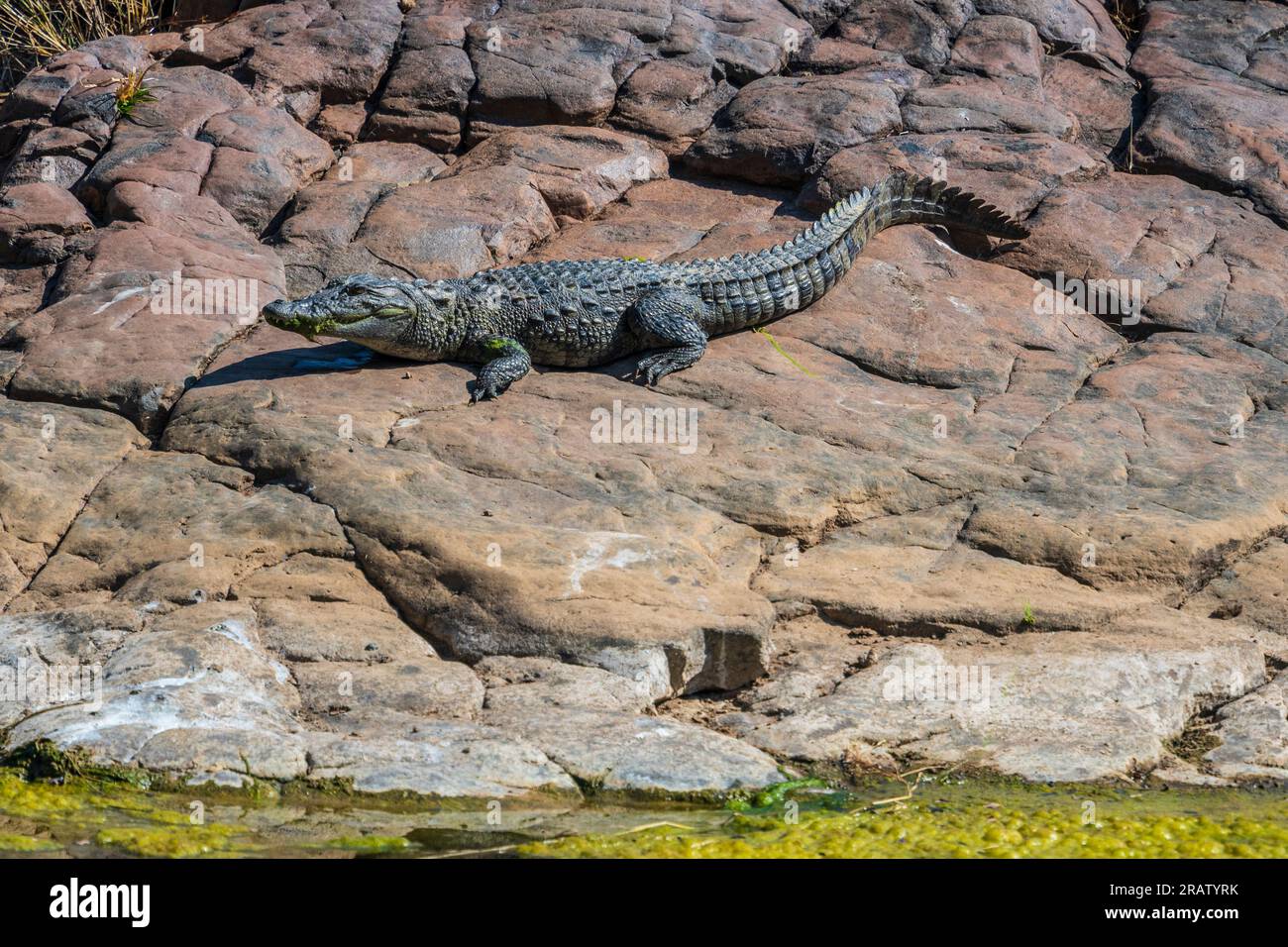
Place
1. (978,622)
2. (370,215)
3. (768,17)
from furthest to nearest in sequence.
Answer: (768,17) → (370,215) → (978,622)

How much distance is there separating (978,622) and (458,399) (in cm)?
331

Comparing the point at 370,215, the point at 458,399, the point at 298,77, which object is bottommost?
the point at 458,399

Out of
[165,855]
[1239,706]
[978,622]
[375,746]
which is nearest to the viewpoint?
[165,855]

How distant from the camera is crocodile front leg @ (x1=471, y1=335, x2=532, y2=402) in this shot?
24.6 ft

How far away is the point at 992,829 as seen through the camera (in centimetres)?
437

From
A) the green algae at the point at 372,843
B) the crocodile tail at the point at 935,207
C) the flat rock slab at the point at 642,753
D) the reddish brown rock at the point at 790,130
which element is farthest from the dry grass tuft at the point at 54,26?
the green algae at the point at 372,843

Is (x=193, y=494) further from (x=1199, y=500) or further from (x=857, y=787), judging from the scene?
(x=1199, y=500)

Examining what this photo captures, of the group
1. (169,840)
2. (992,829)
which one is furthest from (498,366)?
(992,829)

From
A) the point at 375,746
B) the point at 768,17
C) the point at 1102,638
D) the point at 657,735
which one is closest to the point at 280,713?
the point at 375,746

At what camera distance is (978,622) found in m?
5.73

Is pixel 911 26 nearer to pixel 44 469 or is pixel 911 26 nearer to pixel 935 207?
pixel 935 207

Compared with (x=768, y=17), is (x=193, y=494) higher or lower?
lower

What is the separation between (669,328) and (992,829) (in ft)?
14.4

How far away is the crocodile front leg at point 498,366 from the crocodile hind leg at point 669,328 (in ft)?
2.41
